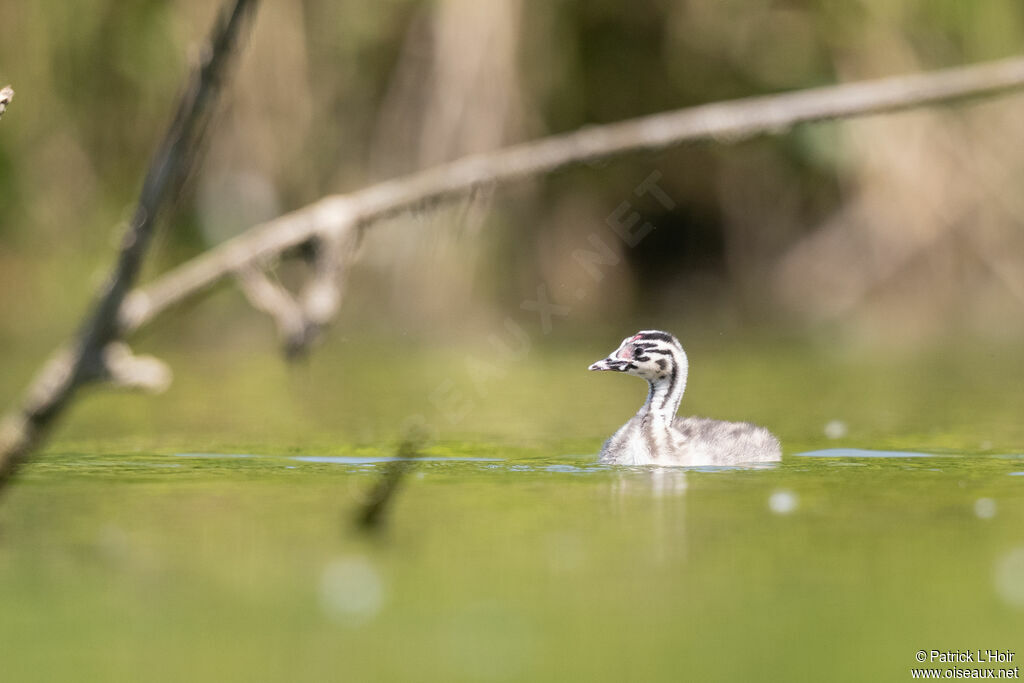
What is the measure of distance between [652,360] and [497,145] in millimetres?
5892

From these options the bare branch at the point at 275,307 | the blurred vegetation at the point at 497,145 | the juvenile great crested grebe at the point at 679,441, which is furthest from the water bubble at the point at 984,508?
the blurred vegetation at the point at 497,145

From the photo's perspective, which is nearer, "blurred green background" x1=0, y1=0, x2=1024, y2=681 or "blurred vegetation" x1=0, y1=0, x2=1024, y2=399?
"blurred green background" x1=0, y1=0, x2=1024, y2=681

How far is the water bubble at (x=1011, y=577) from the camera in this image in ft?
12.4

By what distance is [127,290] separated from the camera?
126 inches

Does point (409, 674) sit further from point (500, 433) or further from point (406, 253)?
point (406, 253)

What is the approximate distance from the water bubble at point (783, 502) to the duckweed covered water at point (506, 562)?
13 millimetres

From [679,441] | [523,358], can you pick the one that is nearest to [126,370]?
[679,441]

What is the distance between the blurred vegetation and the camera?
12.3 metres

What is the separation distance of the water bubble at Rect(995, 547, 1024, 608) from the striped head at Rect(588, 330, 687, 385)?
223cm

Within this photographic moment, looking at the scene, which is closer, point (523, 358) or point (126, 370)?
point (126, 370)

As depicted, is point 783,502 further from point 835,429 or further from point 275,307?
point 275,307

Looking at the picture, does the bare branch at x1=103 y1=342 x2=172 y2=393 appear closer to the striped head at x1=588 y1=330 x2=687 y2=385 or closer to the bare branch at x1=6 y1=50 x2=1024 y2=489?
the bare branch at x1=6 y1=50 x2=1024 y2=489

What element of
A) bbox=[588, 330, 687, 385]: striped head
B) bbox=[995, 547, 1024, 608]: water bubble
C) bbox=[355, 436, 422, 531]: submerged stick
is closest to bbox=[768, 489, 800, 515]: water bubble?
bbox=[995, 547, 1024, 608]: water bubble

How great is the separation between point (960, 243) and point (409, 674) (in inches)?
419
